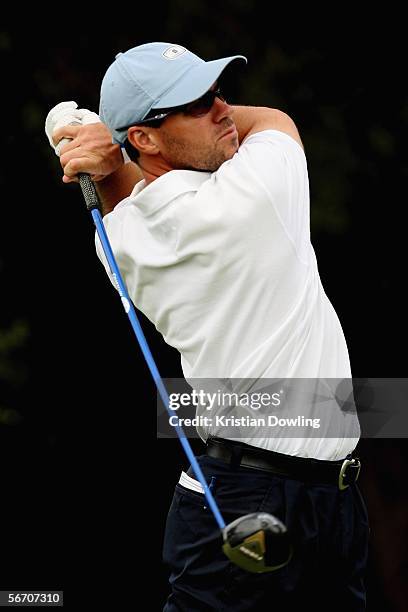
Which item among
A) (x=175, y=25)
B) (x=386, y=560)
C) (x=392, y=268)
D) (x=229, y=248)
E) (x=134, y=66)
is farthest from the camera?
(x=386, y=560)

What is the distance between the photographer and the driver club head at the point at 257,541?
2.96 metres

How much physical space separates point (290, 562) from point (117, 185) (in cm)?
128

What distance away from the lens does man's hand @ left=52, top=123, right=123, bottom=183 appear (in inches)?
140

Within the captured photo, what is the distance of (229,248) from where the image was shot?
321 centimetres

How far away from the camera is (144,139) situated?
344cm

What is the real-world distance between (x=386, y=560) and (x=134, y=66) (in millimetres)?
4584

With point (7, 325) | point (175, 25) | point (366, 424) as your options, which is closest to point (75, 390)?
point (7, 325)

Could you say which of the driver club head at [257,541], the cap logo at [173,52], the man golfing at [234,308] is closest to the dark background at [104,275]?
the cap logo at [173,52]

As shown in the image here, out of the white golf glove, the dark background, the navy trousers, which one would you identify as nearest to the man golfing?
the navy trousers

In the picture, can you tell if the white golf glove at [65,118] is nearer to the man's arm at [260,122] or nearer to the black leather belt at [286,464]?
the man's arm at [260,122]

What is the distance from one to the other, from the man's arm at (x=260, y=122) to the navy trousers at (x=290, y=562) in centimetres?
93

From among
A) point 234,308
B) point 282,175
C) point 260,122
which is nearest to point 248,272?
point 234,308

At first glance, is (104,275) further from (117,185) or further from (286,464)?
(286,464)

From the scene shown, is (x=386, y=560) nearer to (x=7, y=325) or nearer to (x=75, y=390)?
(x=75, y=390)
